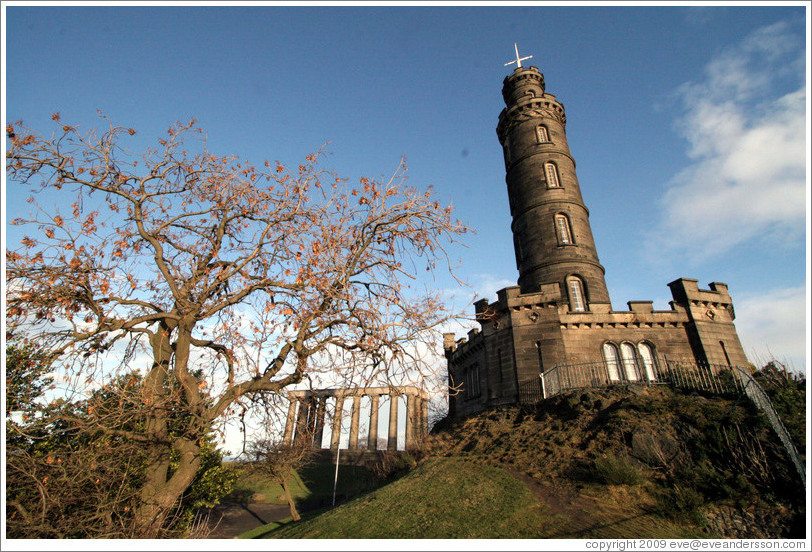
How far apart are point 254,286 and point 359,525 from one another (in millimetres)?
6827

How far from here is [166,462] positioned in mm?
7426

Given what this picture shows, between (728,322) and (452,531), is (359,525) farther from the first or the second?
(728,322)

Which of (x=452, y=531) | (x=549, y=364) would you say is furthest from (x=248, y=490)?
(x=452, y=531)

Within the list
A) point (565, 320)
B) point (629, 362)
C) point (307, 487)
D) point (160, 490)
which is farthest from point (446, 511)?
point (307, 487)

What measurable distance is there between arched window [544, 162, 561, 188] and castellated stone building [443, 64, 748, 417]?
71 mm

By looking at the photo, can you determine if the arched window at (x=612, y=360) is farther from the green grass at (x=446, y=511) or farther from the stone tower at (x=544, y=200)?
the green grass at (x=446, y=511)

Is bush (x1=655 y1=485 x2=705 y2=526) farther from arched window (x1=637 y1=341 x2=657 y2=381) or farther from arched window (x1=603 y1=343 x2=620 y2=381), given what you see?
arched window (x1=637 y1=341 x2=657 y2=381)

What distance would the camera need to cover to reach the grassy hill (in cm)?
903

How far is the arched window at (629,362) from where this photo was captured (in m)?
19.0

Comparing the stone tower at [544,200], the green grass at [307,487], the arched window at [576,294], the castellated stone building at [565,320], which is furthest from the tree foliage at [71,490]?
the green grass at [307,487]

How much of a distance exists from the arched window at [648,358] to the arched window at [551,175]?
1133 cm

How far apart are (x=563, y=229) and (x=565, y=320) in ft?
22.7

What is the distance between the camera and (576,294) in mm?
22219

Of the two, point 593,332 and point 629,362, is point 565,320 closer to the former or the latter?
point 593,332
